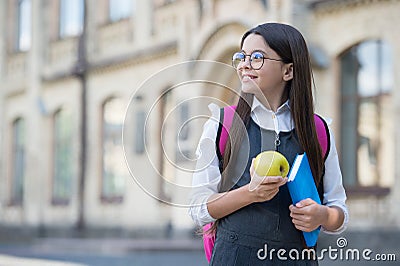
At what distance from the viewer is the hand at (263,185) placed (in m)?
2.61

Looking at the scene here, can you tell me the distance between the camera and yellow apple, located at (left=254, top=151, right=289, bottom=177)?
2615 millimetres

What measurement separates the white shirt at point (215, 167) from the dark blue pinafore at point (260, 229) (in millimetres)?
59

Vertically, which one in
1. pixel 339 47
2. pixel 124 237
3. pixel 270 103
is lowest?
pixel 124 237

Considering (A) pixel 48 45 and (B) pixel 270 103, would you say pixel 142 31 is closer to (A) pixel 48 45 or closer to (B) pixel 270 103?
(A) pixel 48 45

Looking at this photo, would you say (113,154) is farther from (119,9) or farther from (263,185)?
(263,185)

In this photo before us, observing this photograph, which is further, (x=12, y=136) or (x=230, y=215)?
(x=12, y=136)

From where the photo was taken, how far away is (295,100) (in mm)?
2812

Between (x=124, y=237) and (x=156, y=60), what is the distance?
3.99 m

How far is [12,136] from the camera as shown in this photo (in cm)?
2741

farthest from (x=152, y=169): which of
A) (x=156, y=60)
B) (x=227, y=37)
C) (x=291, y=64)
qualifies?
(x=156, y=60)

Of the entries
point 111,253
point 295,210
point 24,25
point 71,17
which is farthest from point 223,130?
point 24,25

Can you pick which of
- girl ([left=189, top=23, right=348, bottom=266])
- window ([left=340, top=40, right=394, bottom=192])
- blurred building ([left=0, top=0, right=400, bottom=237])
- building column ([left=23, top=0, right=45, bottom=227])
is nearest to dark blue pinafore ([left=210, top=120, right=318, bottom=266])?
girl ([left=189, top=23, right=348, bottom=266])

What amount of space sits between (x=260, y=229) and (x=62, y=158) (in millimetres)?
22339

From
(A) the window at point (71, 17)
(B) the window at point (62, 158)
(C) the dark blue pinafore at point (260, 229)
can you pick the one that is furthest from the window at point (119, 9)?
(C) the dark blue pinafore at point (260, 229)
